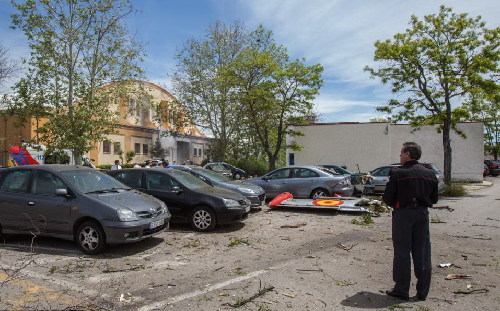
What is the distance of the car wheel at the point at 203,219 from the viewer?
8867 mm

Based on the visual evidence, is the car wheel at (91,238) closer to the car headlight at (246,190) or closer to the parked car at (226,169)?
the car headlight at (246,190)

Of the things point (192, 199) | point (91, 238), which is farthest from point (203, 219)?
point (91, 238)

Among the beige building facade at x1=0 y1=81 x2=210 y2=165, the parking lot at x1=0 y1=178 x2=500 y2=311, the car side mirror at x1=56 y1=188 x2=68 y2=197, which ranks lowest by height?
A: the parking lot at x1=0 y1=178 x2=500 y2=311

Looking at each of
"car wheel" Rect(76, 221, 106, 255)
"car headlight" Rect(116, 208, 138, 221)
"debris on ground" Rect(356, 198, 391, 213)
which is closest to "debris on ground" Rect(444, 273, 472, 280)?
"car headlight" Rect(116, 208, 138, 221)

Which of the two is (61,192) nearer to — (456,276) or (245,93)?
(456,276)

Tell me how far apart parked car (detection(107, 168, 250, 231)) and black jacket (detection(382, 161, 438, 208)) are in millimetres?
4734

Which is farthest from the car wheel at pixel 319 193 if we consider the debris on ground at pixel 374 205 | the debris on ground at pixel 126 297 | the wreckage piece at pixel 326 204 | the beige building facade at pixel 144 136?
the beige building facade at pixel 144 136

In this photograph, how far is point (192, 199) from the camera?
9039 mm

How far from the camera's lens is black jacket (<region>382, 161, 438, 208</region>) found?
15.2 feet

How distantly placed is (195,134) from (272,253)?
156ft

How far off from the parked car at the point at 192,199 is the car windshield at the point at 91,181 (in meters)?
1.48

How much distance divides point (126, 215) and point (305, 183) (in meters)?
7.80

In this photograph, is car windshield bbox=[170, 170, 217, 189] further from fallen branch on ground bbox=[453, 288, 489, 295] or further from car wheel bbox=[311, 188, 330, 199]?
fallen branch on ground bbox=[453, 288, 489, 295]

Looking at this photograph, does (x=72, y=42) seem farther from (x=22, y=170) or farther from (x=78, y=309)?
(x=78, y=309)
